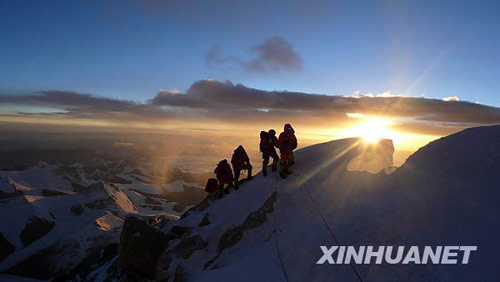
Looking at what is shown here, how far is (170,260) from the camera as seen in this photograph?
16297 millimetres

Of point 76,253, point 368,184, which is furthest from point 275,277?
point 76,253

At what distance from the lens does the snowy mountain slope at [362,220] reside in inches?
303

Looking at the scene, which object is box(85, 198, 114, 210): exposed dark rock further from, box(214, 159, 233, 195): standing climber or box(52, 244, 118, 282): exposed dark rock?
box(214, 159, 233, 195): standing climber

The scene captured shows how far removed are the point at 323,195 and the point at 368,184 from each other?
241 cm

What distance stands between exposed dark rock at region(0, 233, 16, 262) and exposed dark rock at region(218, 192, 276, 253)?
184985mm

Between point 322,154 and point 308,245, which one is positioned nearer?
point 308,245

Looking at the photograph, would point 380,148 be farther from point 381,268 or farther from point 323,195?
point 381,268

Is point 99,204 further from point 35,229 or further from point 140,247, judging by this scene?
point 140,247

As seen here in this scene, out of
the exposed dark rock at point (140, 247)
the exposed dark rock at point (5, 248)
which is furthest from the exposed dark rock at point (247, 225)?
the exposed dark rock at point (5, 248)

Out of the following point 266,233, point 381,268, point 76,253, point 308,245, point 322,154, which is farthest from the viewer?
point 76,253

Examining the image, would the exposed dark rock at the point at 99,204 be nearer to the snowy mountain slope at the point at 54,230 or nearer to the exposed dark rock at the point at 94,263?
the snowy mountain slope at the point at 54,230

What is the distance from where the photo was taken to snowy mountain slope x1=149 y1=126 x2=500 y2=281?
769cm

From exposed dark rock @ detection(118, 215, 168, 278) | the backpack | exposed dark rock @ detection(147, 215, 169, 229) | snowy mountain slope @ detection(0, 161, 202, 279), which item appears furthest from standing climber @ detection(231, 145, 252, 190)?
snowy mountain slope @ detection(0, 161, 202, 279)

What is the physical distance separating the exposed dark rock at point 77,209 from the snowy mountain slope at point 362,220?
20015cm
